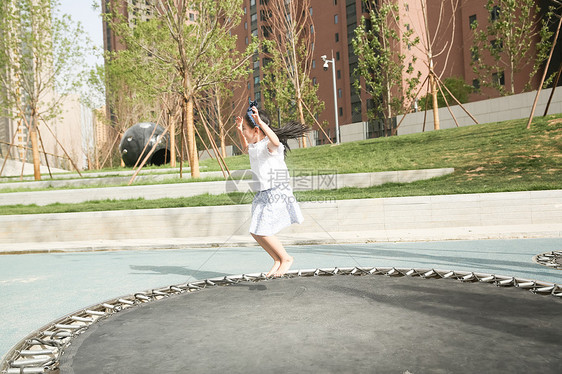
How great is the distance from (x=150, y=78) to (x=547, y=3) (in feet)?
94.8

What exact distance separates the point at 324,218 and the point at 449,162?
645 centimetres

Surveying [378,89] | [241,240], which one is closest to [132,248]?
[241,240]

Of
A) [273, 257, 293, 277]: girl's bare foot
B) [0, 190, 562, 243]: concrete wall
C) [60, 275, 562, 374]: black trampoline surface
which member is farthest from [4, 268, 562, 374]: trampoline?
[0, 190, 562, 243]: concrete wall

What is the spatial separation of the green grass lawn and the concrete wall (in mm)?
730

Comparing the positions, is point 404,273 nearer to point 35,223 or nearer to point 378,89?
point 35,223

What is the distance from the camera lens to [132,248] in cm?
955

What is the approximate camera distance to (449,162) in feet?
48.5

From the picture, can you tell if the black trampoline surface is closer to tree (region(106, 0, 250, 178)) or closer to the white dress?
the white dress

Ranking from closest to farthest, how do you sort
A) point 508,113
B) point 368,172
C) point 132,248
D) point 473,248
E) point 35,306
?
point 35,306, point 473,248, point 132,248, point 368,172, point 508,113

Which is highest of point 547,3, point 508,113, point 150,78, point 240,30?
point 240,30

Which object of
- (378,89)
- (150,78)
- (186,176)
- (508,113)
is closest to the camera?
(186,176)

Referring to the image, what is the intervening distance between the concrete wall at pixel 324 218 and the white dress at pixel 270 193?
4833 mm

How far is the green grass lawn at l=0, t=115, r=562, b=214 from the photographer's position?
1185cm

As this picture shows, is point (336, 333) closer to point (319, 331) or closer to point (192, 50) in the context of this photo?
point (319, 331)
